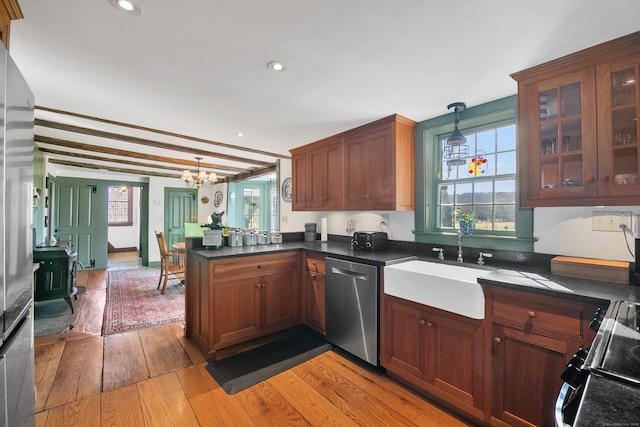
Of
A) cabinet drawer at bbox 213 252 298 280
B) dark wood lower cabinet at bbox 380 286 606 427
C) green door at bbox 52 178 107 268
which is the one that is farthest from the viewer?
green door at bbox 52 178 107 268

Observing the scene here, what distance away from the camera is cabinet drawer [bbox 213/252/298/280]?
8.35 ft

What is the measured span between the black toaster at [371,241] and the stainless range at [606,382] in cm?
189

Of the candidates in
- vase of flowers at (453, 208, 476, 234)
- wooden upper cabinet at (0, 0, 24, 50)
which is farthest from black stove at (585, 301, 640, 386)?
wooden upper cabinet at (0, 0, 24, 50)

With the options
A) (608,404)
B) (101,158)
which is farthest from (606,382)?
(101,158)

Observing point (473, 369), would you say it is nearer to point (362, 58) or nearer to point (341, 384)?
point (341, 384)

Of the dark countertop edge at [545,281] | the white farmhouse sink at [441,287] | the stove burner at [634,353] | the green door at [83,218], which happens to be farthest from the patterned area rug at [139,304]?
the stove burner at [634,353]

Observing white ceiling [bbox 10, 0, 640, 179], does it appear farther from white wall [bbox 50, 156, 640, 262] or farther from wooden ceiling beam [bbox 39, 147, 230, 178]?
wooden ceiling beam [bbox 39, 147, 230, 178]

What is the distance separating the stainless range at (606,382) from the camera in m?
0.54

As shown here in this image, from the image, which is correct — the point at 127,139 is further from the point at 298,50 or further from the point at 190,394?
the point at 190,394

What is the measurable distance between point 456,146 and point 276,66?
1794 millimetres

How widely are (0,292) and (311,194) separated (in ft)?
9.73

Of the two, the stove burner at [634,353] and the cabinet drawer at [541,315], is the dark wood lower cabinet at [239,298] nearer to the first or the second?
the cabinet drawer at [541,315]

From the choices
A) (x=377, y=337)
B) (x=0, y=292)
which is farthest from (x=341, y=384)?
(x=0, y=292)

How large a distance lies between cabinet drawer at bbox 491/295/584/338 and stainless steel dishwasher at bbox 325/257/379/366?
0.89 m
